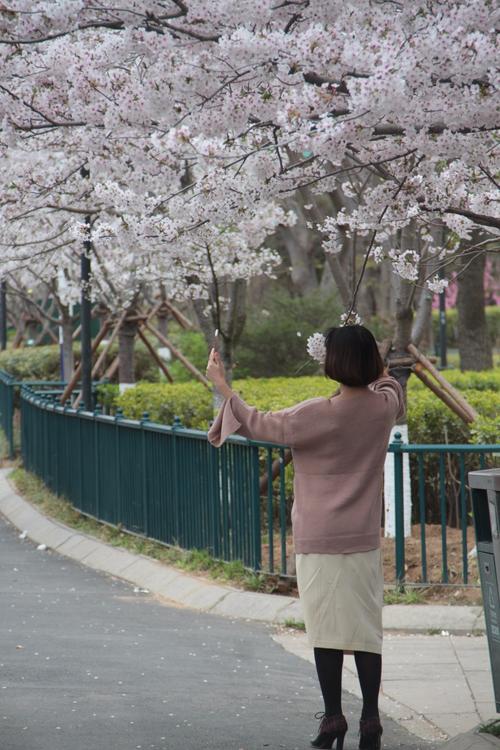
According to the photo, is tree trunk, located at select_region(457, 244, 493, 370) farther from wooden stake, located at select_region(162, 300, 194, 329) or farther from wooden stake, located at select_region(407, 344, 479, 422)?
wooden stake, located at select_region(407, 344, 479, 422)

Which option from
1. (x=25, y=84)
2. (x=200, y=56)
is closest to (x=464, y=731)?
(x=200, y=56)

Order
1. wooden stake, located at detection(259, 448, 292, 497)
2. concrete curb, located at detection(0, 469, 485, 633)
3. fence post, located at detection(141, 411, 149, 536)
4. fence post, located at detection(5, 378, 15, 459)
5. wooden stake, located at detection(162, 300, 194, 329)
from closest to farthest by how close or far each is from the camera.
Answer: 1. concrete curb, located at detection(0, 469, 485, 633)
2. wooden stake, located at detection(259, 448, 292, 497)
3. fence post, located at detection(141, 411, 149, 536)
4. fence post, located at detection(5, 378, 15, 459)
5. wooden stake, located at detection(162, 300, 194, 329)

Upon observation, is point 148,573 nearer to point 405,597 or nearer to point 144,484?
point 144,484

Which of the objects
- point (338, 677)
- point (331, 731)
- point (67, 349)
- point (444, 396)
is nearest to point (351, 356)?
point (338, 677)

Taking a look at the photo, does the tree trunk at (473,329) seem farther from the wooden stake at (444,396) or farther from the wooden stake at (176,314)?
the wooden stake at (444,396)

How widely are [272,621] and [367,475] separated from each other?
11.0 ft

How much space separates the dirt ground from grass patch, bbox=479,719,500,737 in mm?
2845

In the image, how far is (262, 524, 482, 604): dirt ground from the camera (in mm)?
8109

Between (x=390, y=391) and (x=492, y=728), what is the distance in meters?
1.45

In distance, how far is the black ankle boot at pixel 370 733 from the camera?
16.3 feet

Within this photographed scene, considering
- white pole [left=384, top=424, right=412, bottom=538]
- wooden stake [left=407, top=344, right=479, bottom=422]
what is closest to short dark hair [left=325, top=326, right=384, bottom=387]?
white pole [left=384, top=424, right=412, bottom=538]

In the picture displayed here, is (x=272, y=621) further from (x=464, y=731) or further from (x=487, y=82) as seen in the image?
(x=487, y=82)

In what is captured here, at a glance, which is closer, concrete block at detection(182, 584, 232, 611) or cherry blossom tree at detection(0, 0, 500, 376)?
cherry blossom tree at detection(0, 0, 500, 376)

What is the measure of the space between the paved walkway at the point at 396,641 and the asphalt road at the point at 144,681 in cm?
4
